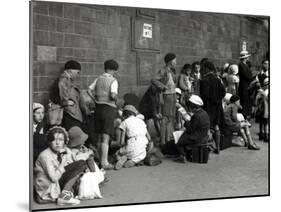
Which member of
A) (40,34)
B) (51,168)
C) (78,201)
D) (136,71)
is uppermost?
(40,34)

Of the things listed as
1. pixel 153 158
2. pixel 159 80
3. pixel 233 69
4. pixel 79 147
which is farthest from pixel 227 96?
pixel 79 147

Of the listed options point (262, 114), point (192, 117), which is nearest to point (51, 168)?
point (192, 117)

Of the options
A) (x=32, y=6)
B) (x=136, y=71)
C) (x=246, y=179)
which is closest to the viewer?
(x=32, y=6)

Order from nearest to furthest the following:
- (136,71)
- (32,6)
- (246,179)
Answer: (32,6) → (136,71) → (246,179)

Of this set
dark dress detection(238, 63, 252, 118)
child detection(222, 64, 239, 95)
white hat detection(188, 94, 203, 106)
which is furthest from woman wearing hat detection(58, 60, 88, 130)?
dark dress detection(238, 63, 252, 118)

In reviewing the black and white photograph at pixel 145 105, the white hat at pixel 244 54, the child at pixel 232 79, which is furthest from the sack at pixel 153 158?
the white hat at pixel 244 54

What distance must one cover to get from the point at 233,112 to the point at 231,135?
0.92ft

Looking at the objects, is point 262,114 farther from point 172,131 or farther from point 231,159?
point 172,131

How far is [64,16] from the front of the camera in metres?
4.90

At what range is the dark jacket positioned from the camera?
17.8ft

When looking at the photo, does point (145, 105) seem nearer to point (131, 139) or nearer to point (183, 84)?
point (131, 139)

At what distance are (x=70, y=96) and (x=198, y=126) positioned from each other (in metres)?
1.55

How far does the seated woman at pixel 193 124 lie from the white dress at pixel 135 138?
0.43 metres

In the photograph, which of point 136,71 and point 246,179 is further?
point 246,179
